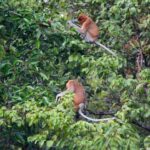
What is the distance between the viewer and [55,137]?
370 centimetres

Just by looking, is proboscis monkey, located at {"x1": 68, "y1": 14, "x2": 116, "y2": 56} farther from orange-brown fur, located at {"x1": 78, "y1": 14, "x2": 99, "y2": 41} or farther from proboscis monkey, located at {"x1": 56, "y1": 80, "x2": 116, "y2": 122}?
proboscis monkey, located at {"x1": 56, "y1": 80, "x2": 116, "y2": 122}

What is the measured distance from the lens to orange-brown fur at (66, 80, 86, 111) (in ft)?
15.2

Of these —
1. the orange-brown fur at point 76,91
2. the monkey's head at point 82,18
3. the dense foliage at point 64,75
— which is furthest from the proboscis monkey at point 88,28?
the orange-brown fur at point 76,91

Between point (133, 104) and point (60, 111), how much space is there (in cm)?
105

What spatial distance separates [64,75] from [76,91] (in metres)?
0.24

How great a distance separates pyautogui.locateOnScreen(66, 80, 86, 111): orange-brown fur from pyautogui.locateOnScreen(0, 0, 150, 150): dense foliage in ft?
0.36

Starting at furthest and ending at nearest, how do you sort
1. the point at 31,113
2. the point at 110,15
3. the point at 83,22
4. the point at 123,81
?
the point at 83,22, the point at 110,15, the point at 123,81, the point at 31,113

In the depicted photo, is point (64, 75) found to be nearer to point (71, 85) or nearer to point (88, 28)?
point (71, 85)

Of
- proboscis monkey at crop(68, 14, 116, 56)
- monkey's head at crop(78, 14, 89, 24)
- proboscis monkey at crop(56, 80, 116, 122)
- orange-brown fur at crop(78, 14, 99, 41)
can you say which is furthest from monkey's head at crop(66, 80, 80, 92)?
monkey's head at crop(78, 14, 89, 24)

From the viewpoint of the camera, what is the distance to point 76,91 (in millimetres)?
4863

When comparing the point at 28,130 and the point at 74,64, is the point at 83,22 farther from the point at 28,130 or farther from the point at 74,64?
the point at 28,130

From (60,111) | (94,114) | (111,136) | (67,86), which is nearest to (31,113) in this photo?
(60,111)

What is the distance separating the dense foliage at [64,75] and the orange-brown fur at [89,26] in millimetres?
166

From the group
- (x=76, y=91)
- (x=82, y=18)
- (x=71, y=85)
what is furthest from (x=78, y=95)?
(x=82, y=18)
